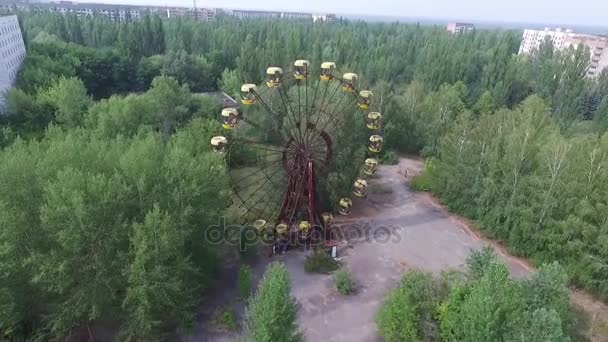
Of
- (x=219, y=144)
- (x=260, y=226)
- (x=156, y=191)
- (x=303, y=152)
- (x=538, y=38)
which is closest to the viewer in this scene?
(x=156, y=191)

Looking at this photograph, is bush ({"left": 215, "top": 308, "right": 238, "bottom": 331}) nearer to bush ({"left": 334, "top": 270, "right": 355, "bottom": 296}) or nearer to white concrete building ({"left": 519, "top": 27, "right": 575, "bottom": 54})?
bush ({"left": 334, "top": 270, "right": 355, "bottom": 296})

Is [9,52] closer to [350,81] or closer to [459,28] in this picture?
[350,81]

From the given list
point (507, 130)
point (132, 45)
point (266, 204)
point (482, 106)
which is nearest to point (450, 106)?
point (482, 106)

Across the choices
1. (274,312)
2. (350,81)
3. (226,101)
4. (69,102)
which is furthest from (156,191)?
(226,101)

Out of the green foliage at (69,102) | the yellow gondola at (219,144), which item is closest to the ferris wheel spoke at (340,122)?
the yellow gondola at (219,144)

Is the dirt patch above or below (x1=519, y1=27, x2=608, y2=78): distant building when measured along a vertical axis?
below

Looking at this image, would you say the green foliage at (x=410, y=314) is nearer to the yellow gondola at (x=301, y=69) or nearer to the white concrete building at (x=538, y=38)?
the yellow gondola at (x=301, y=69)

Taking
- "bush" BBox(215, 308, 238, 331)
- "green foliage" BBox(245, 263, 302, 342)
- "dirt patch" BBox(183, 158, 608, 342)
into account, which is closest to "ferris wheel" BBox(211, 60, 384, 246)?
"dirt patch" BBox(183, 158, 608, 342)
